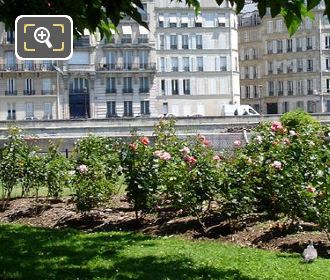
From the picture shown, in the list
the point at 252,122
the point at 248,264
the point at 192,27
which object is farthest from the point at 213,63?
the point at 248,264

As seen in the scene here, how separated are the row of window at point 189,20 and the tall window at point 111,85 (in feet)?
22.9

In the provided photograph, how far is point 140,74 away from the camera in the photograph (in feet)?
195

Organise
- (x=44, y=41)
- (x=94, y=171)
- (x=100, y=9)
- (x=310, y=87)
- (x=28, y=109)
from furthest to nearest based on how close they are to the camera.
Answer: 1. (x=310, y=87)
2. (x=28, y=109)
3. (x=94, y=171)
4. (x=100, y=9)
5. (x=44, y=41)

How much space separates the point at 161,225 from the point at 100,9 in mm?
5639

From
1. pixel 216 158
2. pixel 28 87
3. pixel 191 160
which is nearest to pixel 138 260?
pixel 191 160

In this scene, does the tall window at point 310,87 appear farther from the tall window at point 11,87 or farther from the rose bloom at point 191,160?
the rose bloom at point 191,160

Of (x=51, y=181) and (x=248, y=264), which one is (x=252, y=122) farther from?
(x=248, y=264)

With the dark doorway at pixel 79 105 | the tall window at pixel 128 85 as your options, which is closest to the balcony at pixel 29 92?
the dark doorway at pixel 79 105

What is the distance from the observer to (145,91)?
59531 mm

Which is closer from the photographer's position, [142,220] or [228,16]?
[142,220]

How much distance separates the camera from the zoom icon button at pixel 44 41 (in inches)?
151

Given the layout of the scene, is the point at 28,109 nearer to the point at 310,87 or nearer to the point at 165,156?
the point at 310,87

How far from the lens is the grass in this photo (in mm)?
6684

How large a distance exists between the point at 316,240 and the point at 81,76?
51.2 meters
